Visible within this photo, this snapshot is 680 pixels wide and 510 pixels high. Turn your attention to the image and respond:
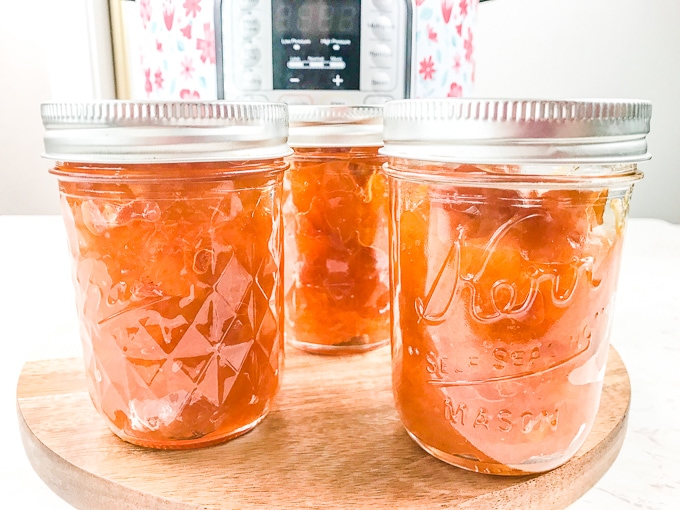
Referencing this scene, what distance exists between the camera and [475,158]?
0.36 metres

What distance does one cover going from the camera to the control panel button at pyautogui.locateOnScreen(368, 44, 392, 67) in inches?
22.9

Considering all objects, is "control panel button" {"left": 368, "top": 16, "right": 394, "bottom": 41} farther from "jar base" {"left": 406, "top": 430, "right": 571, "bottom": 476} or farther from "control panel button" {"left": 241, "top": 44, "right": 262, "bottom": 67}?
"jar base" {"left": 406, "top": 430, "right": 571, "bottom": 476}

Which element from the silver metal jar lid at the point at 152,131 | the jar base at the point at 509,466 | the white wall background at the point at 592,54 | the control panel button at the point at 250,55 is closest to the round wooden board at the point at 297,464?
the jar base at the point at 509,466

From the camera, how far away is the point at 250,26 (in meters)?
0.57

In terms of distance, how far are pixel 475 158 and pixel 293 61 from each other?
28cm

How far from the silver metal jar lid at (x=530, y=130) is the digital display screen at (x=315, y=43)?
0.75 feet

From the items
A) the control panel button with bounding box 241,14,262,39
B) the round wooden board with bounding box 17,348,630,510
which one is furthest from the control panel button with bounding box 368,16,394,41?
the round wooden board with bounding box 17,348,630,510

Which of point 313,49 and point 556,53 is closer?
point 313,49

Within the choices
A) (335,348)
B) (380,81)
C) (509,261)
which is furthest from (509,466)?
(380,81)

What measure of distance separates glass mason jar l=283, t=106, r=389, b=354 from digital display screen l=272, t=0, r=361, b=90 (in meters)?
0.07

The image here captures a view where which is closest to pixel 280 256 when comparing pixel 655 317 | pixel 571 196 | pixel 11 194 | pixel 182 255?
pixel 182 255

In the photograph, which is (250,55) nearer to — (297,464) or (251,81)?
(251,81)

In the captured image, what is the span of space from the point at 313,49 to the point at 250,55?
60 mm

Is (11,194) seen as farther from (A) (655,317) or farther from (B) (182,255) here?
(A) (655,317)
